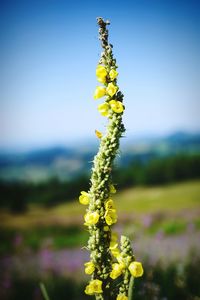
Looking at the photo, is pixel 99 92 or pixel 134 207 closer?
pixel 99 92

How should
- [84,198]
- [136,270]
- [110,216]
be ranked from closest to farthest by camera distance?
[136,270] → [110,216] → [84,198]

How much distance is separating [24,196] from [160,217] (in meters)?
4.76

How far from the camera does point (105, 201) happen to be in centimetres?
204

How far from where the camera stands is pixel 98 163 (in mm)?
2031

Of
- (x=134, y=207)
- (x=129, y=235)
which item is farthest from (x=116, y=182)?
(x=129, y=235)

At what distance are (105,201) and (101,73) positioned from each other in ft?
2.36

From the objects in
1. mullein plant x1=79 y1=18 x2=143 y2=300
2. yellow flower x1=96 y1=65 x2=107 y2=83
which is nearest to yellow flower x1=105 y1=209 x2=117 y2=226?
mullein plant x1=79 y1=18 x2=143 y2=300

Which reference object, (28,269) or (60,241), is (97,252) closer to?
(28,269)

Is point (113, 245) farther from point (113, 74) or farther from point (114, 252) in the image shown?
point (113, 74)

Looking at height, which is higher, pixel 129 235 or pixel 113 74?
pixel 113 74

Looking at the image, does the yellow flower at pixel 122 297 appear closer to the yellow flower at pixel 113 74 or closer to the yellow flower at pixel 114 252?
the yellow flower at pixel 114 252

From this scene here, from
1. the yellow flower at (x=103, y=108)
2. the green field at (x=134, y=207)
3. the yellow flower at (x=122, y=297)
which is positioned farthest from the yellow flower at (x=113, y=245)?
the green field at (x=134, y=207)

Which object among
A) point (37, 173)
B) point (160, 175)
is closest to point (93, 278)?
point (160, 175)

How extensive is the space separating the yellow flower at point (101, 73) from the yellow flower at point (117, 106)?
152 millimetres
